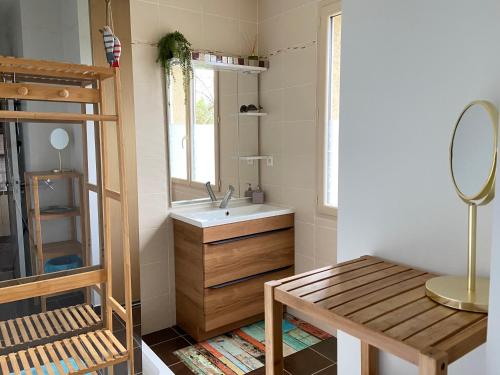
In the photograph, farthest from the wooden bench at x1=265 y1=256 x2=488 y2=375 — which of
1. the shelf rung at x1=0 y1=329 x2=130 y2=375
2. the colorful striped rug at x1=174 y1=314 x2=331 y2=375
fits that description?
the colorful striped rug at x1=174 y1=314 x2=331 y2=375

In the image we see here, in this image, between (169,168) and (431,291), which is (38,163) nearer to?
(169,168)

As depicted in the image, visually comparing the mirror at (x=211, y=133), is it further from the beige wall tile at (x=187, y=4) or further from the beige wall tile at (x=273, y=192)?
the beige wall tile at (x=187, y=4)

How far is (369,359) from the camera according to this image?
134cm

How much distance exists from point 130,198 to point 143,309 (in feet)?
3.03

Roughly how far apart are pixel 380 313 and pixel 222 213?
7.80 feet

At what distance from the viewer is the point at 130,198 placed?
2.65 metres

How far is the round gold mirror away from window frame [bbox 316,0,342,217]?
1.87 metres

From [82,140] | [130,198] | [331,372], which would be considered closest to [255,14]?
[130,198]

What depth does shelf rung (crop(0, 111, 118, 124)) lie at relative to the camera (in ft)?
5.65

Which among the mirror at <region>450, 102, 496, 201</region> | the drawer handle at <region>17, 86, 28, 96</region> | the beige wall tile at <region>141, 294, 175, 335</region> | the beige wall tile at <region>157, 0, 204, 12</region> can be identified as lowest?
the beige wall tile at <region>141, 294, 175, 335</region>

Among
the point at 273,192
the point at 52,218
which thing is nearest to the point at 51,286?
the point at 52,218

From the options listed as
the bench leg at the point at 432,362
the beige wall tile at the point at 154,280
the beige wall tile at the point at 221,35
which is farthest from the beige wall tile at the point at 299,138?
the bench leg at the point at 432,362

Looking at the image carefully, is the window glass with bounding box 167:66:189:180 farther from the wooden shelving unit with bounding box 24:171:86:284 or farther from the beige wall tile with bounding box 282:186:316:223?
the wooden shelving unit with bounding box 24:171:86:284

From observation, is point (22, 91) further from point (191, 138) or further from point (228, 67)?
point (228, 67)
